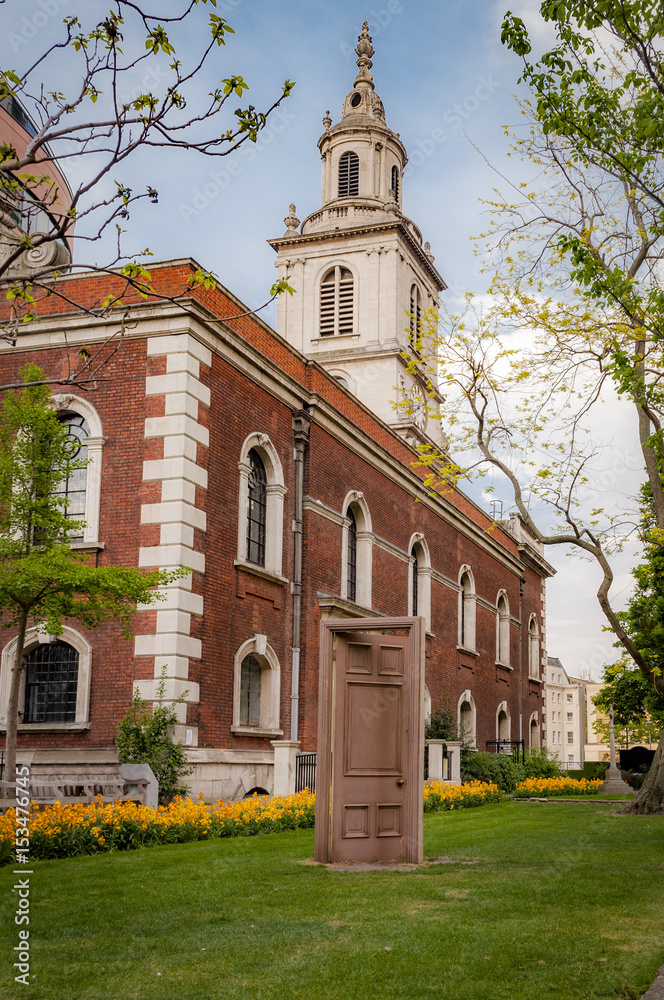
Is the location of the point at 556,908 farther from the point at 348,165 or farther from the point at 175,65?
the point at 348,165

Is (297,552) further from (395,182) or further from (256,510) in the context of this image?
(395,182)

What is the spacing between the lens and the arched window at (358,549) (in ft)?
79.2

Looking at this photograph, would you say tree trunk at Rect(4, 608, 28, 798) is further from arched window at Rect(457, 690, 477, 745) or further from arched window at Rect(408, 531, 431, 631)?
arched window at Rect(457, 690, 477, 745)

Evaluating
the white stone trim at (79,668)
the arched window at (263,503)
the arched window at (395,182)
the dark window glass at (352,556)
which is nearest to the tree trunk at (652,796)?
the arched window at (263,503)

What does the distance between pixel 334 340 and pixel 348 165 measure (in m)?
8.90

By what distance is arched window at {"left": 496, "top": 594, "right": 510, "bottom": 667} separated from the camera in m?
38.5

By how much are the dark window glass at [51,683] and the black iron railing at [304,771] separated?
411 centimetres

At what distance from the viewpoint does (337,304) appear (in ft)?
142

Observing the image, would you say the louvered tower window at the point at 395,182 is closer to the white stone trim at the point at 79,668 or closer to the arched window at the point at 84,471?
the arched window at the point at 84,471

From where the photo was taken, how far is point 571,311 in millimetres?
16547

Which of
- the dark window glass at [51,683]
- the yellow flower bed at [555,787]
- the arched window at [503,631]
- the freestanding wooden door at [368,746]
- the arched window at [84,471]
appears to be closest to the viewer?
the freestanding wooden door at [368,746]

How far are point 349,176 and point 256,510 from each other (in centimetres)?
2985

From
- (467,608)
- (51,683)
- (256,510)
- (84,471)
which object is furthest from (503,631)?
(51,683)

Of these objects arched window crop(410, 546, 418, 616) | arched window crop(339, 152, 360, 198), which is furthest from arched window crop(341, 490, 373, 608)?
arched window crop(339, 152, 360, 198)
